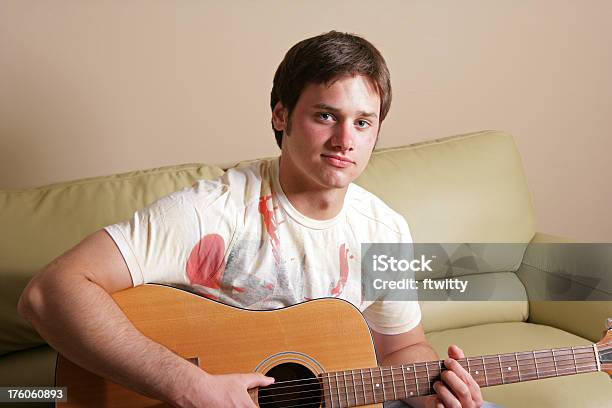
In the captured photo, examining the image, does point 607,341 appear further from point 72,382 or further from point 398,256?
point 72,382

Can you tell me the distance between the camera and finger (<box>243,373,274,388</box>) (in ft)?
3.93

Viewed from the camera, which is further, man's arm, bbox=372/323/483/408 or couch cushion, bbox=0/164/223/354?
couch cushion, bbox=0/164/223/354

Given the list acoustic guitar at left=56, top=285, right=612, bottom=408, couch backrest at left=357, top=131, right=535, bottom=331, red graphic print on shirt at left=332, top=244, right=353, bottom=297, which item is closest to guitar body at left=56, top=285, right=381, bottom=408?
acoustic guitar at left=56, top=285, right=612, bottom=408

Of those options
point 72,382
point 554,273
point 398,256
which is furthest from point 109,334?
point 554,273

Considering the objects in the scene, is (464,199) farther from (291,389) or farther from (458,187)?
(291,389)

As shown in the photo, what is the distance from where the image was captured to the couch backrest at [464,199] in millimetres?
1923

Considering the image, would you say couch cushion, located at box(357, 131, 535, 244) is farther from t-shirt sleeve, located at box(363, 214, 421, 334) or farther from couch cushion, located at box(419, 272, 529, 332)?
t-shirt sleeve, located at box(363, 214, 421, 334)

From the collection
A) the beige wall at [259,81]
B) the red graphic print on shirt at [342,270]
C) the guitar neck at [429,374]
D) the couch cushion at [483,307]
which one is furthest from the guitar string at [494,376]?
the beige wall at [259,81]

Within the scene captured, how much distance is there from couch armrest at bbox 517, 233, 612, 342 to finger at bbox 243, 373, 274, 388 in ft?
3.54

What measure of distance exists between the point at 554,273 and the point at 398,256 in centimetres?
75

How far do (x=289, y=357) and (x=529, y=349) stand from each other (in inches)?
32.0

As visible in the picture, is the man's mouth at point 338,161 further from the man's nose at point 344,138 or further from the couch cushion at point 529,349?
the couch cushion at point 529,349

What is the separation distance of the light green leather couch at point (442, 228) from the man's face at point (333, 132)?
0.49 meters

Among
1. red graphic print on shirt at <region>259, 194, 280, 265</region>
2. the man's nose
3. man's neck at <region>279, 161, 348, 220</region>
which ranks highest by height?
the man's nose
